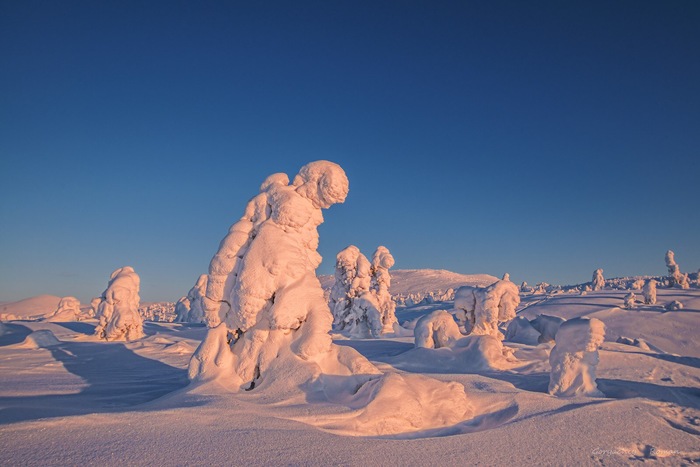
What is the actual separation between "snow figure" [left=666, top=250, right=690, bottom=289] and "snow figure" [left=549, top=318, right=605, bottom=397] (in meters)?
44.3

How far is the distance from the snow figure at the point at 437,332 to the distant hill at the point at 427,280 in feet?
227

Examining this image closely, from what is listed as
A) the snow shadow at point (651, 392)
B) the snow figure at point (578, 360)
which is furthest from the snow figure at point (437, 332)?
the snow figure at point (578, 360)

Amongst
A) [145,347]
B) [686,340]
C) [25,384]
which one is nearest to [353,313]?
[145,347]

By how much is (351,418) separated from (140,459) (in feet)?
7.55

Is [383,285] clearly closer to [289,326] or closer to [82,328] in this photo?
[82,328]

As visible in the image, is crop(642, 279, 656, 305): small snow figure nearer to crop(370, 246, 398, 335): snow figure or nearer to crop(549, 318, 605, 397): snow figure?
crop(370, 246, 398, 335): snow figure

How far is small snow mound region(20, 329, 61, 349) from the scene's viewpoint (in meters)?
13.6

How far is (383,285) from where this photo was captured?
2969 centimetres

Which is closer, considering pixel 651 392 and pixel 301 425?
pixel 301 425

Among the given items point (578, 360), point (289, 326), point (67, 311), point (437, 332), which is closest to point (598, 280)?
point (437, 332)

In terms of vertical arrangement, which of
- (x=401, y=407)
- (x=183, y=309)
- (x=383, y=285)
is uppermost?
(x=383, y=285)

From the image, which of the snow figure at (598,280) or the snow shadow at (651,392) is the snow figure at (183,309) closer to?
the snow shadow at (651,392)

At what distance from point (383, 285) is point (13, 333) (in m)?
21.3

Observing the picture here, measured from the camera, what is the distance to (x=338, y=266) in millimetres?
29156
